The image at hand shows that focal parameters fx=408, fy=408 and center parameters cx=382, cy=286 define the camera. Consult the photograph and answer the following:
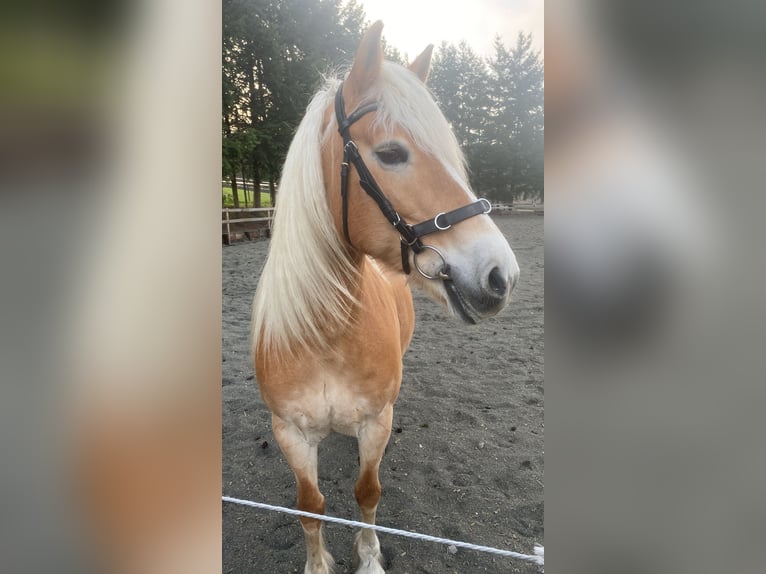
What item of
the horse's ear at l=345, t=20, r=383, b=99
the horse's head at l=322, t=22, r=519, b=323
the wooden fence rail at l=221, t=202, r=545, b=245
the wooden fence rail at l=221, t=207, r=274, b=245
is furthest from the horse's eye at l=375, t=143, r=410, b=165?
the wooden fence rail at l=221, t=207, r=274, b=245

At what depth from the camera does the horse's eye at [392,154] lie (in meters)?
0.83

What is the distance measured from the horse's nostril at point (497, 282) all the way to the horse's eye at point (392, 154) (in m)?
0.29

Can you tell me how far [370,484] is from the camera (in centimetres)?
125

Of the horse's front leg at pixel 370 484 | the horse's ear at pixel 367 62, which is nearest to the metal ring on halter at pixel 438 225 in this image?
the horse's ear at pixel 367 62

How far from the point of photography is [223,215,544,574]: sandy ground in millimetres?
1229

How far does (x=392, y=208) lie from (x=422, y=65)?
1.17 feet

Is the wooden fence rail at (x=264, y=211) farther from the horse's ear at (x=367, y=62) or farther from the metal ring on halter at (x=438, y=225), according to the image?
the horse's ear at (x=367, y=62)

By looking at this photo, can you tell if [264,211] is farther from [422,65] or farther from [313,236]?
[422,65]

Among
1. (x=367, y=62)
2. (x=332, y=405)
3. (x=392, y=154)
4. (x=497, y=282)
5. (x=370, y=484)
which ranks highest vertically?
(x=367, y=62)

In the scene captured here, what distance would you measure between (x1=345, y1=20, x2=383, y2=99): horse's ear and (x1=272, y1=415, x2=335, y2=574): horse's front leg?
0.88 metres
